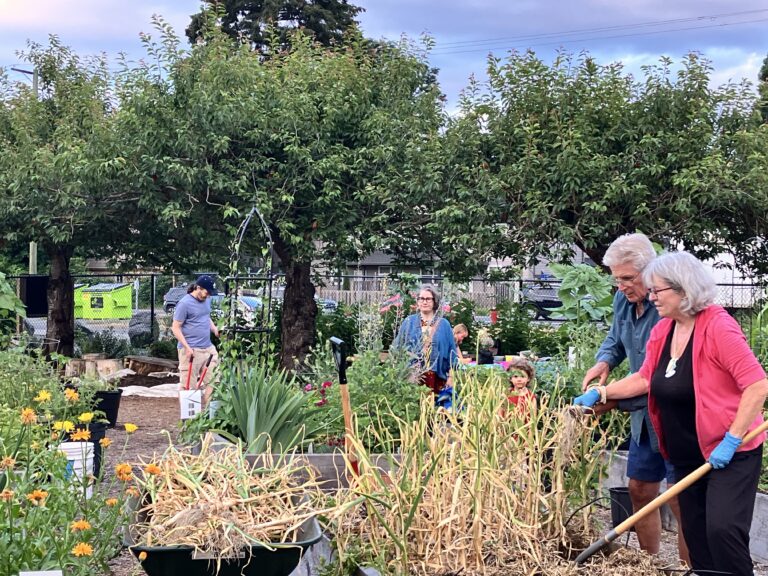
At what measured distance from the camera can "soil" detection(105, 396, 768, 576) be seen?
444 centimetres

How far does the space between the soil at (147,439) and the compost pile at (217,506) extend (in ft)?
1.14

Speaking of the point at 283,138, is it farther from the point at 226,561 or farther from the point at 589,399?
the point at 226,561

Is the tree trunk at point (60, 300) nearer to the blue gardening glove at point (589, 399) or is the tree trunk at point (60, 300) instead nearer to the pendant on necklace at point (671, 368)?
the blue gardening glove at point (589, 399)

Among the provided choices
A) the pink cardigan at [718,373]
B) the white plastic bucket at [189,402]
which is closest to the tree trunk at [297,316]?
the white plastic bucket at [189,402]

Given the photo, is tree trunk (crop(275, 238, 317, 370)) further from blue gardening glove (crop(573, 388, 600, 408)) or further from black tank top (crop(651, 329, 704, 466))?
black tank top (crop(651, 329, 704, 466))

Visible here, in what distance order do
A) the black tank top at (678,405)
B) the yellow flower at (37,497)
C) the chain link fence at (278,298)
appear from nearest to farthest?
the yellow flower at (37,497) < the black tank top at (678,405) < the chain link fence at (278,298)

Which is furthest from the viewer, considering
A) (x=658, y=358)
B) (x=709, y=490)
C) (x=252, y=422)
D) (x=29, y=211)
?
(x=29, y=211)

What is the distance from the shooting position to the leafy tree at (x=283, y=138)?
10414 mm

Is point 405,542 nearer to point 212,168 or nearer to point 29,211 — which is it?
point 212,168

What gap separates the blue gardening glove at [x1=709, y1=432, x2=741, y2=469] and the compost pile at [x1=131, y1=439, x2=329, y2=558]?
1426mm

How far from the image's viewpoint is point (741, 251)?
433 inches

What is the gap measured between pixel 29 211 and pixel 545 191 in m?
7.13

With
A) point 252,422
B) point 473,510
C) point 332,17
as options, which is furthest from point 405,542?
point 332,17

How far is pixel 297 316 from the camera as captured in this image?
12.3 meters
